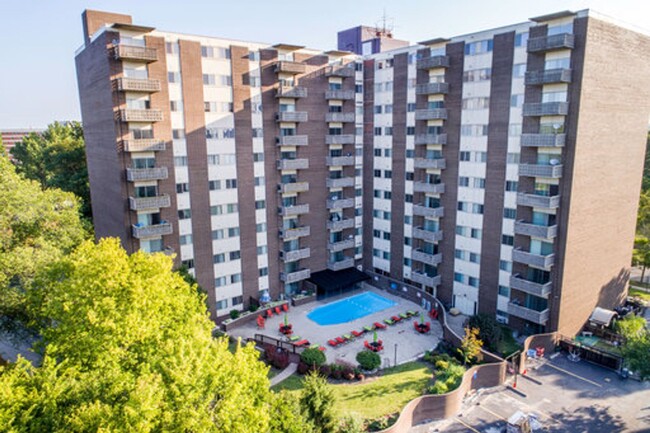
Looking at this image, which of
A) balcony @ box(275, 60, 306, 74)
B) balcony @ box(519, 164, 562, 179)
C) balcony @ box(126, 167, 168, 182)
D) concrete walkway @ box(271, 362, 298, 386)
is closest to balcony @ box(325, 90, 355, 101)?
balcony @ box(275, 60, 306, 74)

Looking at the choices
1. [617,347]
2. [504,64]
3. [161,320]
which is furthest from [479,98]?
[161,320]

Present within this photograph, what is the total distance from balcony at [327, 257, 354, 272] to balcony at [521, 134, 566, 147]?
27.3 metres

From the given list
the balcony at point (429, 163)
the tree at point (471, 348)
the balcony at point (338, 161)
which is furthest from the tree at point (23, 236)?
the balcony at point (429, 163)

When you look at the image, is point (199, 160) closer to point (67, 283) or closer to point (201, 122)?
point (201, 122)

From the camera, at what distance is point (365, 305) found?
2266 inches

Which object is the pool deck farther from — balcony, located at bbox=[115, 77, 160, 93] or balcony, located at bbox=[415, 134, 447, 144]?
balcony, located at bbox=[115, 77, 160, 93]

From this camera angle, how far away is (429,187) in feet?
177

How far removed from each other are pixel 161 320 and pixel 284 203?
91.6 ft

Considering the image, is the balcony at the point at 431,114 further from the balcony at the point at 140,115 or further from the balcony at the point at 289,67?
the balcony at the point at 140,115

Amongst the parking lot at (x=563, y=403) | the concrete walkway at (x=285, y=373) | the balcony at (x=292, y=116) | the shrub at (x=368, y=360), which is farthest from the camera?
the balcony at (x=292, y=116)

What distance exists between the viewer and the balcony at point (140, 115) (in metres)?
42.8

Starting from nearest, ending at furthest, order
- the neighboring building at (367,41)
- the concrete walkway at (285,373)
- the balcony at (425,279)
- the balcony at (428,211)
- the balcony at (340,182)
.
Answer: the concrete walkway at (285,373)
the balcony at (428,211)
the balcony at (425,279)
the balcony at (340,182)
the neighboring building at (367,41)

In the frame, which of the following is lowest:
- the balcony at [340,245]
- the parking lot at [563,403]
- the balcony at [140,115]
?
the parking lot at [563,403]

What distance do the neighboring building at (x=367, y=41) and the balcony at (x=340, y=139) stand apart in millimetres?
13111
